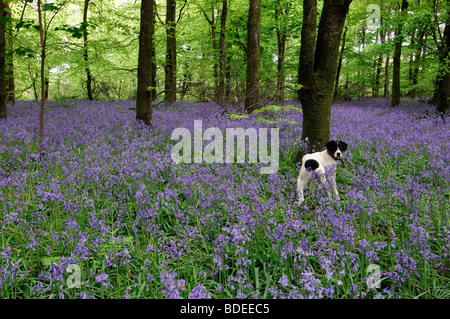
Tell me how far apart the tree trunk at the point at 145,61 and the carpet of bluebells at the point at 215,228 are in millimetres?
1882

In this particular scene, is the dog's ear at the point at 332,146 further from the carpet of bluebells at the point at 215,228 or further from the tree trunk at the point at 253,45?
the tree trunk at the point at 253,45

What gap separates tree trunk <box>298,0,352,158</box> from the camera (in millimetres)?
4715

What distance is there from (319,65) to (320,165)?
1.91 m

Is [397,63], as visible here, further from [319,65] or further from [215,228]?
[215,228]

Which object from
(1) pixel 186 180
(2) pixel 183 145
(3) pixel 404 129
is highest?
(3) pixel 404 129

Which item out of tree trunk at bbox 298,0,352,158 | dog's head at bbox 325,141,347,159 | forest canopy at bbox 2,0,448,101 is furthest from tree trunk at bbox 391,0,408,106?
dog's head at bbox 325,141,347,159

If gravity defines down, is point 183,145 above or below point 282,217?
above

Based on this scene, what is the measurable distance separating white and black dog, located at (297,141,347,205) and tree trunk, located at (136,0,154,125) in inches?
206

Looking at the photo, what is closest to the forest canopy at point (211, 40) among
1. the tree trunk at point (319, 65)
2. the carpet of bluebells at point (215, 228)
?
the tree trunk at point (319, 65)

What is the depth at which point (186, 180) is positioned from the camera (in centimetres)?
389

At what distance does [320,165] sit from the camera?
395 cm
